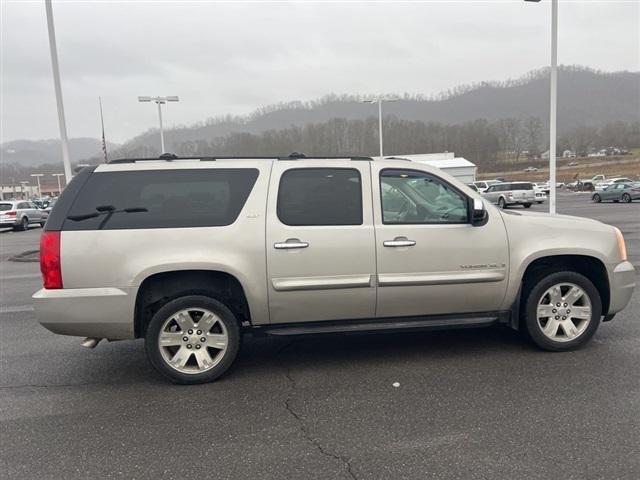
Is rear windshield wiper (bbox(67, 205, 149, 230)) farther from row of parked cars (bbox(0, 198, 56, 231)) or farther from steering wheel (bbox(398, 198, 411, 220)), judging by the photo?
row of parked cars (bbox(0, 198, 56, 231))

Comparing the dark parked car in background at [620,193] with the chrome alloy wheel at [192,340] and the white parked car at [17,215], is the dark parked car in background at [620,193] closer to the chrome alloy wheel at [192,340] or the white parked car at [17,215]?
the chrome alloy wheel at [192,340]

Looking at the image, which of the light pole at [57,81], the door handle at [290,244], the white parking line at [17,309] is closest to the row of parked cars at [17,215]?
the light pole at [57,81]

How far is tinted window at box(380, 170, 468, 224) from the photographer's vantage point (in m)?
4.55

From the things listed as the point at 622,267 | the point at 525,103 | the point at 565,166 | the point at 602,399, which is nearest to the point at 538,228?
the point at 622,267

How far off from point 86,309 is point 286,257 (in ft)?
5.46

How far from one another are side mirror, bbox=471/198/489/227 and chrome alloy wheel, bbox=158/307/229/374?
2.37 metres

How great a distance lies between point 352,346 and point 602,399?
2.25 meters

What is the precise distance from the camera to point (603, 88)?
179m

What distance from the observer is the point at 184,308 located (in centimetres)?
428

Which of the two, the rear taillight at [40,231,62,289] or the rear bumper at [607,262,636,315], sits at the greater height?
the rear taillight at [40,231,62,289]

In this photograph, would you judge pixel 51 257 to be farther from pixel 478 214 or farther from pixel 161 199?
pixel 478 214

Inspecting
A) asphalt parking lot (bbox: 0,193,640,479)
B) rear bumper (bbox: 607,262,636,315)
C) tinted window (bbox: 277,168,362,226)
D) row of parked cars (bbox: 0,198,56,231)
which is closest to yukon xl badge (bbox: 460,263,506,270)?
asphalt parking lot (bbox: 0,193,640,479)

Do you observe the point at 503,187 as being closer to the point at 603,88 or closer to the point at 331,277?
the point at 331,277

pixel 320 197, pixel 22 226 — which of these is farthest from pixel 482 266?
pixel 22 226
